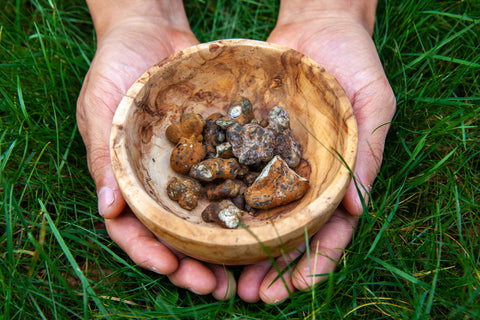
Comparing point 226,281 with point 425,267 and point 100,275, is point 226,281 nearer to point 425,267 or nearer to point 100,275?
point 100,275

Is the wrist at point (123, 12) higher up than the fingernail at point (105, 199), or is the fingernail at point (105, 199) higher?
the wrist at point (123, 12)

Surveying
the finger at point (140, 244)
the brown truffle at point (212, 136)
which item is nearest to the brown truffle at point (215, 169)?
the brown truffle at point (212, 136)

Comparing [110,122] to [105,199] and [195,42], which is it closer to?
[105,199]

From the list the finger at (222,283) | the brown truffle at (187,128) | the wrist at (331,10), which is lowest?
the finger at (222,283)

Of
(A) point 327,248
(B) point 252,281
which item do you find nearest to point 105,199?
(B) point 252,281

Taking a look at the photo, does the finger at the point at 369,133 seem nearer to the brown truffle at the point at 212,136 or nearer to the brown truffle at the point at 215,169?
the brown truffle at the point at 215,169

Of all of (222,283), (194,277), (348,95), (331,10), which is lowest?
(222,283)

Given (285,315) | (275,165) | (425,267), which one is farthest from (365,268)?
(275,165)
